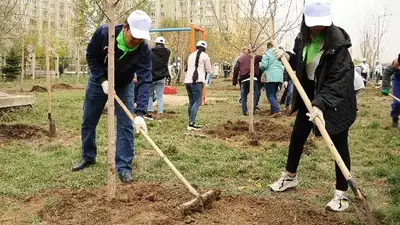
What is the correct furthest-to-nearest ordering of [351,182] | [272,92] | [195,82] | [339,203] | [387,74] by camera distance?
[272,92] < [195,82] < [387,74] < [339,203] < [351,182]

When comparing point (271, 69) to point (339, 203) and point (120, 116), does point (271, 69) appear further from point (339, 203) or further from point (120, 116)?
point (339, 203)

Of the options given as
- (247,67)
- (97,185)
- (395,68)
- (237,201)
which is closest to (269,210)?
(237,201)

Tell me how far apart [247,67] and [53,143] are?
5.41m

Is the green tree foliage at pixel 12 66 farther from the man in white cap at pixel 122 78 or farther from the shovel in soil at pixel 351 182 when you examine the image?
the shovel in soil at pixel 351 182

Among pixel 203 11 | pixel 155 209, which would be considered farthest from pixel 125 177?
pixel 203 11

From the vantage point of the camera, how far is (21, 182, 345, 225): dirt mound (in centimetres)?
370

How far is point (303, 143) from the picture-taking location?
15.1 ft

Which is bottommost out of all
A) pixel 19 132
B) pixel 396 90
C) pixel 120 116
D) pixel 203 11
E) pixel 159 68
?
pixel 19 132

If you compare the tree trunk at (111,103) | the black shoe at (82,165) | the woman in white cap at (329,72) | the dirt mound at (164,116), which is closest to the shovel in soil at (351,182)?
the woman in white cap at (329,72)

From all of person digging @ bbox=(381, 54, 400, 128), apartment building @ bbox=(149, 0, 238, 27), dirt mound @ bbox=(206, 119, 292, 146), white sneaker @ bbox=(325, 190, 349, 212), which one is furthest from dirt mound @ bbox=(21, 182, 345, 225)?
apartment building @ bbox=(149, 0, 238, 27)

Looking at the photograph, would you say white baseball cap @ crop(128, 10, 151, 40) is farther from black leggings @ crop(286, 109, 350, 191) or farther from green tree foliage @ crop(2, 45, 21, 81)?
green tree foliage @ crop(2, 45, 21, 81)

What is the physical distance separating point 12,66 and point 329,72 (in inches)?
1046

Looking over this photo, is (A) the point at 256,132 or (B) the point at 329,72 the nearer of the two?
(B) the point at 329,72

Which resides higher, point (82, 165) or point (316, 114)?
point (316, 114)
